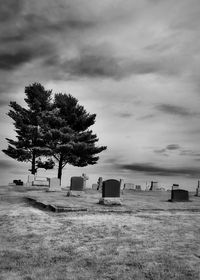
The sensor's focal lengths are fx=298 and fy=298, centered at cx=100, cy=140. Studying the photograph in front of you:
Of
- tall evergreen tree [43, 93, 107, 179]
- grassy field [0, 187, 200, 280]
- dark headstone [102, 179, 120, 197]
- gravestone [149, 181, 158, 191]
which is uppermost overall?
tall evergreen tree [43, 93, 107, 179]

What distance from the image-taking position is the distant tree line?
115ft

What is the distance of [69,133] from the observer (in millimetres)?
35688

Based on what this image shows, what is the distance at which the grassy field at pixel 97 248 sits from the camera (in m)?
5.03

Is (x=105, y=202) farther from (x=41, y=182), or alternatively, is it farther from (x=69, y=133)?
(x=69, y=133)

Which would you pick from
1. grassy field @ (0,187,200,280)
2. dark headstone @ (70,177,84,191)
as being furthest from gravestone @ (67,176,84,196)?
grassy field @ (0,187,200,280)

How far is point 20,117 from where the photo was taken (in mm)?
36812

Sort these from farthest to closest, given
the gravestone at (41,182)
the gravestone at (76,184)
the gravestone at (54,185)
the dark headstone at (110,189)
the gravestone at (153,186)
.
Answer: the gravestone at (153,186)
the gravestone at (41,182)
the gravestone at (54,185)
the gravestone at (76,184)
the dark headstone at (110,189)

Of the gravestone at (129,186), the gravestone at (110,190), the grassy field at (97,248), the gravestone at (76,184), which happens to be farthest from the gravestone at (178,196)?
the gravestone at (129,186)

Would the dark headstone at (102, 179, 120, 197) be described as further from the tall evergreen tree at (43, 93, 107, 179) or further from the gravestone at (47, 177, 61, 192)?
the tall evergreen tree at (43, 93, 107, 179)

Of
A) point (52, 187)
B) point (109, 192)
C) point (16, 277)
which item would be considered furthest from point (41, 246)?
point (52, 187)

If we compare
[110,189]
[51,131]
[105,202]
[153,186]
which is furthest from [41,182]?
[105,202]

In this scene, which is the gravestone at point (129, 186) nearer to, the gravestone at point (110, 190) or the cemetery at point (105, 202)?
the cemetery at point (105, 202)

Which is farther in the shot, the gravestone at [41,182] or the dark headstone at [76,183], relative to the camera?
the gravestone at [41,182]

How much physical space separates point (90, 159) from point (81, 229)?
2830cm
